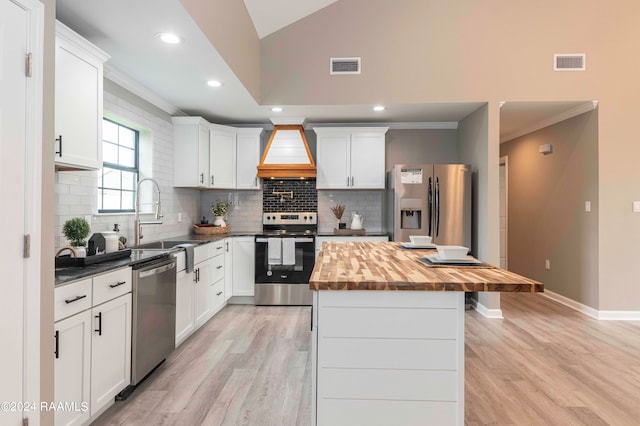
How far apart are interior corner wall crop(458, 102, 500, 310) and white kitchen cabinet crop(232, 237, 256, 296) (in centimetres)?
278

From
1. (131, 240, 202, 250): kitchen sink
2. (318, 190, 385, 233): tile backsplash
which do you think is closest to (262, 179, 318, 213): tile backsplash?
(318, 190, 385, 233): tile backsplash

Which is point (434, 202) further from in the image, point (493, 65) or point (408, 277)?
point (408, 277)

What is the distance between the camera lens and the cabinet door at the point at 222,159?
471cm

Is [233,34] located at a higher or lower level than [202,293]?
higher

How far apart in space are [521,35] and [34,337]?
505 centimetres

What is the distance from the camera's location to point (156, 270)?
2604 millimetres

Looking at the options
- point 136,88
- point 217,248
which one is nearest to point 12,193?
point 136,88

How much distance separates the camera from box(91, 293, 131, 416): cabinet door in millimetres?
2006

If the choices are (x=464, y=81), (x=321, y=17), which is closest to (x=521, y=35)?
(x=464, y=81)

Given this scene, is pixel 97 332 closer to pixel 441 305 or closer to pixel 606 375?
pixel 441 305

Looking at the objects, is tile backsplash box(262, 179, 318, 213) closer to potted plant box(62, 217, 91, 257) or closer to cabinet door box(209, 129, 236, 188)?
cabinet door box(209, 129, 236, 188)

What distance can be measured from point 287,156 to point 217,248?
5.02ft

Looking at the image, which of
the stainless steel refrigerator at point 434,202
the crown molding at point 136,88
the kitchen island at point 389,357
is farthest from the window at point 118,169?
the stainless steel refrigerator at point 434,202

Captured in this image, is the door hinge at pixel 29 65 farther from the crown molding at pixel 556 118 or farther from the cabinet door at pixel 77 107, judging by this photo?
the crown molding at pixel 556 118
